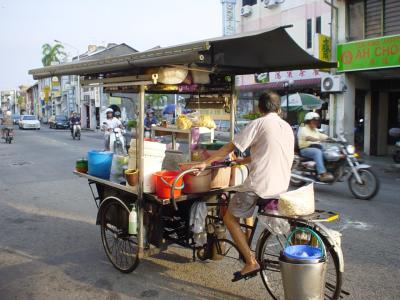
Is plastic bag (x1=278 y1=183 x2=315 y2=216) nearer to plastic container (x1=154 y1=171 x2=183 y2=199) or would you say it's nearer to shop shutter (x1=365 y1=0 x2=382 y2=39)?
plastic container (x1=154 y1=171 x2=183 y2=199)

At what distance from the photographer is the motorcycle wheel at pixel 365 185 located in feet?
27.2

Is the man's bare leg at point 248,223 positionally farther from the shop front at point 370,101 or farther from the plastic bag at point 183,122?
the shop front at point 370,101

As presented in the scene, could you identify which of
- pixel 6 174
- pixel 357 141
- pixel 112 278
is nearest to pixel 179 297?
pixel 112 278

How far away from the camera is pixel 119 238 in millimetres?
4824

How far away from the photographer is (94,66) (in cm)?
450

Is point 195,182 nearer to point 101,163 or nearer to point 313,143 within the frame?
point 101,163

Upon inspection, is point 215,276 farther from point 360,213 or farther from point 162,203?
point 360,213

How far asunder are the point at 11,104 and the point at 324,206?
12978 cm

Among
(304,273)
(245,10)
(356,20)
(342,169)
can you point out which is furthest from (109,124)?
(245,10)

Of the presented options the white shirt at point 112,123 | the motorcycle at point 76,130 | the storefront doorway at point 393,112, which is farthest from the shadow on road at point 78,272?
the motorcycle at point 76,130

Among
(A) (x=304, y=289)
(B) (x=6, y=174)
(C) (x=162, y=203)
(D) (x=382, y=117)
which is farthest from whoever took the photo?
(D) (x=382, y=117)

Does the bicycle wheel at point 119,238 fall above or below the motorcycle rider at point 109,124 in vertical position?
below

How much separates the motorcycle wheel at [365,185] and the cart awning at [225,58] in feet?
14.1

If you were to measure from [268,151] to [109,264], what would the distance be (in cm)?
248
